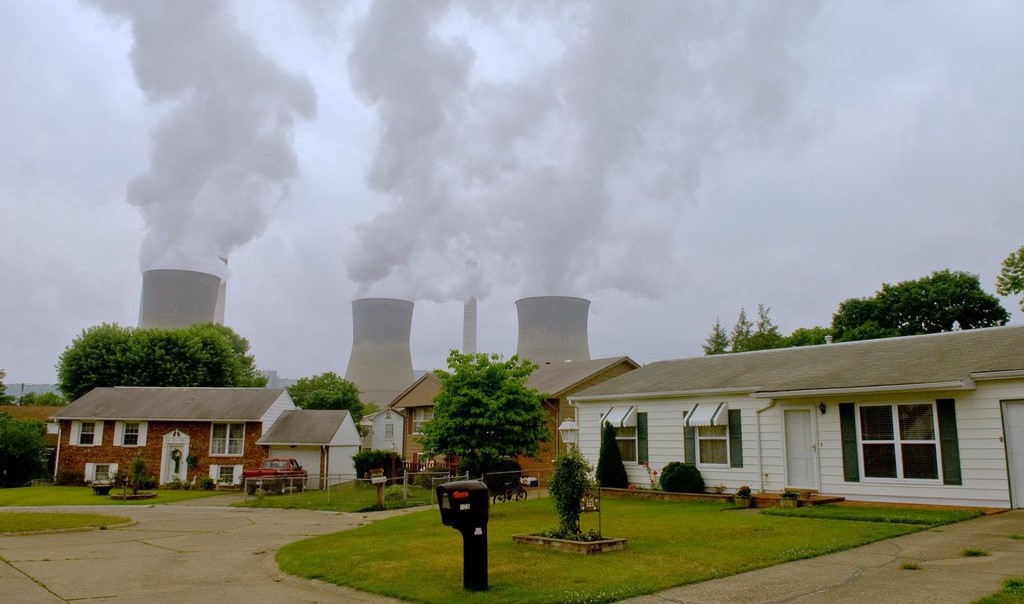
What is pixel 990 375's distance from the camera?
14625 mm

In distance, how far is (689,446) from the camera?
792 inches

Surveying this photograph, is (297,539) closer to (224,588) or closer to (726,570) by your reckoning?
(224,588)

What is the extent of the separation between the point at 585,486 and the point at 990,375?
30.1 ft

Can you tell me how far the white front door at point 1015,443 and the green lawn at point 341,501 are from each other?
15.3 m

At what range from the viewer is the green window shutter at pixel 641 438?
21.2 meters

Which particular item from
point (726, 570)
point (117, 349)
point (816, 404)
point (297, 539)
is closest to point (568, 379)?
point (816, 404)

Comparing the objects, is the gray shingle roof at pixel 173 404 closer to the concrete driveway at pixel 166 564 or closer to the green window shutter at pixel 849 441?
the concrete driveway at pixel 166 564

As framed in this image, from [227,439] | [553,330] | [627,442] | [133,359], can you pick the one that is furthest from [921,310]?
[133,359]

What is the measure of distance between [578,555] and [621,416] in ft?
38.6

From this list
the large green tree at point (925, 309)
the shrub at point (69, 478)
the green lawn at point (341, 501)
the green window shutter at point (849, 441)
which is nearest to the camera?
the green window shutter at point (849, 441)

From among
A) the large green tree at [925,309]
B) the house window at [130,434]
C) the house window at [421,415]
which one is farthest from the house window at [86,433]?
the large green tree at [925,309]

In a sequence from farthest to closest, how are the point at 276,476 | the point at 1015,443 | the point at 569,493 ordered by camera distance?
1. the point at 276,476
2. the point at 1015,443
3. the point at 569,493

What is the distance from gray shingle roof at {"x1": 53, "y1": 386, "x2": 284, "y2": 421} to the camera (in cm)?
3606

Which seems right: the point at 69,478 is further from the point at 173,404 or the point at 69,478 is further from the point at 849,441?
the point at 849,441
